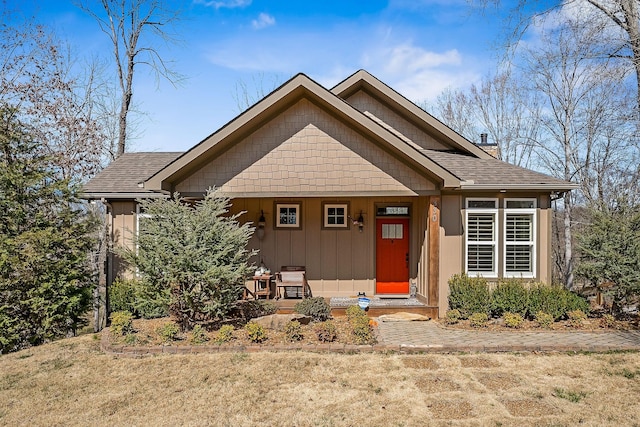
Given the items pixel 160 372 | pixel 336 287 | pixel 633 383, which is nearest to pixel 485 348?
pixel 633 383

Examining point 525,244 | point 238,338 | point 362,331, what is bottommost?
point 238,338

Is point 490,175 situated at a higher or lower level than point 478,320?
higher

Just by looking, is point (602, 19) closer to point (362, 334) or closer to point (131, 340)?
point (362, 334)

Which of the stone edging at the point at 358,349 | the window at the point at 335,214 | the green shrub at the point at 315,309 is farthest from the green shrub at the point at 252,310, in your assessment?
the window at the point at 335,214

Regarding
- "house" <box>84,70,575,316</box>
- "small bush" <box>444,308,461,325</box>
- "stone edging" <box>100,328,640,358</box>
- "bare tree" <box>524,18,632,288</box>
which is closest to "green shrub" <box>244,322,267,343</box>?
"stone edging" <box>100,328,640,358</box>

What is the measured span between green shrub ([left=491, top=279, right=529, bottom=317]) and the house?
72 centimetres

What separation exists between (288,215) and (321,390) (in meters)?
6.47

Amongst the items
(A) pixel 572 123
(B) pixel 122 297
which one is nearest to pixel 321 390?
(B) pixel 122 297

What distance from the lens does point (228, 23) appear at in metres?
17.7

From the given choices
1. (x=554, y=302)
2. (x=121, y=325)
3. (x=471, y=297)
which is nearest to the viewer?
(x=121, y=325)

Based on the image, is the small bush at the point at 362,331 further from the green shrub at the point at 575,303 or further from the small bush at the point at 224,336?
the green shrub at the point at 575,303

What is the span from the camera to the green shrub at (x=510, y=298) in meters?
9.27

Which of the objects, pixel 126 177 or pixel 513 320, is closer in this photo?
pixel 513 320

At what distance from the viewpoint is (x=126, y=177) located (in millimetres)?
11531
